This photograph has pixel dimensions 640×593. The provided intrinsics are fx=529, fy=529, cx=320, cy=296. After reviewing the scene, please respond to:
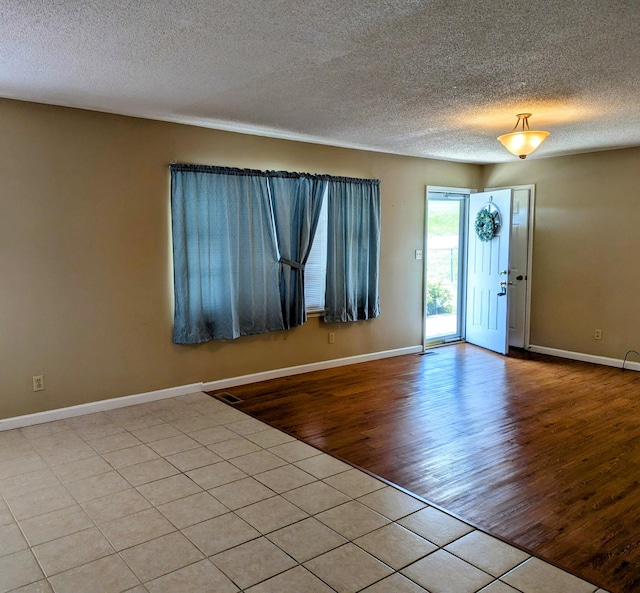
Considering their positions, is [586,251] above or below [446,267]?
above

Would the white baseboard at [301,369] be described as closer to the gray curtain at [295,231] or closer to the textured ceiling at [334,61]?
the gray curtain at [295,231]

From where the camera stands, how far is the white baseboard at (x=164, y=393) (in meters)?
4.04

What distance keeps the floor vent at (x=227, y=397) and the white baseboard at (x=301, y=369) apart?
0.14 meters

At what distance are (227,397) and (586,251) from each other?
14.3 ft

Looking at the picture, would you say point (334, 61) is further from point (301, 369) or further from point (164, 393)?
point (301, 369)

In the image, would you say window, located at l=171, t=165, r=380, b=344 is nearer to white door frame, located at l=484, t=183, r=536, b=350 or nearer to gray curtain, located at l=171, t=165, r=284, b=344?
gray curtain, located at l=171, t=165, r=284, b=344

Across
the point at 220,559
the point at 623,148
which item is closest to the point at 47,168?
the point at 220,559

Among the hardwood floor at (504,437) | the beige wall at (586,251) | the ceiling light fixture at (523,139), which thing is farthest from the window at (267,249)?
the beige wall at (586,251)

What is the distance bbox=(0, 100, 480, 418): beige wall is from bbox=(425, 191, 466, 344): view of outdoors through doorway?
2.51 m

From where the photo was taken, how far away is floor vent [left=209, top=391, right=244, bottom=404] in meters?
4.64

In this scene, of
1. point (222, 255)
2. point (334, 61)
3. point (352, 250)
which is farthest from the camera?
point (352, 250)

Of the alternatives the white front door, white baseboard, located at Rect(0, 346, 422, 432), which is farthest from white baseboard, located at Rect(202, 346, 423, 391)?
the white front door

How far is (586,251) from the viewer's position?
6.10m

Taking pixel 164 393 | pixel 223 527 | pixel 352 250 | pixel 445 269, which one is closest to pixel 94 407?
pixel 164 393
